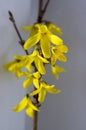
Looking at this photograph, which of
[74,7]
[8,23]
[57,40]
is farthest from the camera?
[74,7]

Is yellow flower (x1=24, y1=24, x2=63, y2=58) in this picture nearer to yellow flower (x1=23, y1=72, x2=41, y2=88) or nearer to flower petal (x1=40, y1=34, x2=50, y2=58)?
flower petal (x1=40, y1=34, x2=50, y2=58)

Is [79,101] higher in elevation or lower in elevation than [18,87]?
lower

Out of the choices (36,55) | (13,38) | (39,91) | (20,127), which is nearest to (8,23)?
(13,38)

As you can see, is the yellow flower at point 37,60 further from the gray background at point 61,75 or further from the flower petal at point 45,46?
the gray background at point 61,75

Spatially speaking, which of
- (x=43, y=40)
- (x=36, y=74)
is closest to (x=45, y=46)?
(x=43, y=40)

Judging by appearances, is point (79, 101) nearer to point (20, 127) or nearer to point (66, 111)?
point (66, 111)

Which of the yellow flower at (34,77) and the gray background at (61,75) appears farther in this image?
the gray background at (61,75)

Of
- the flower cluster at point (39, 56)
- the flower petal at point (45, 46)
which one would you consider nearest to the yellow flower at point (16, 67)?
the flower cluster at point (39, 56)

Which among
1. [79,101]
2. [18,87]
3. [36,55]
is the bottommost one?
[79,101]

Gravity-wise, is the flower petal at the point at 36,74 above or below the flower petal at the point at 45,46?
below
